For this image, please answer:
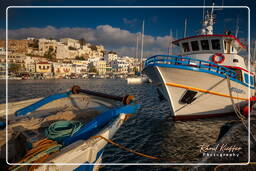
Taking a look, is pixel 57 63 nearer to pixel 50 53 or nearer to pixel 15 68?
pixel 15 68

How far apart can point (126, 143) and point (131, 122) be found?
10.1 feet

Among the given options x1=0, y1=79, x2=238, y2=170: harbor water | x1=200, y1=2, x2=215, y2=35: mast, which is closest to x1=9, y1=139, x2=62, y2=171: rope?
x1=0, y1=79, x2=238, y2=170: harbor water

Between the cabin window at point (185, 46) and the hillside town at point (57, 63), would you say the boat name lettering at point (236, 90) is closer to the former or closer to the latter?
the cabin window at point (185, 46)

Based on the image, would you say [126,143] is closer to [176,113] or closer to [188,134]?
[188,134]

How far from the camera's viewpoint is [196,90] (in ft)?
28.5

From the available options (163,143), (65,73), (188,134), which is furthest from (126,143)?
(65,73)

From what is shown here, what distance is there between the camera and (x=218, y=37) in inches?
428

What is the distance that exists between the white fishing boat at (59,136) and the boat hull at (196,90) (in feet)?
12.2

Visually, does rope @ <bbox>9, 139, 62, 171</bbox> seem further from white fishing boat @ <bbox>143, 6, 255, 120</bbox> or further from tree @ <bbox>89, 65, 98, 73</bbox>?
tree @ <bbox>89, 65, 98, 73</bbox>

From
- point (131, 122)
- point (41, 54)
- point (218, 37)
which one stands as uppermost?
point (41, 54)

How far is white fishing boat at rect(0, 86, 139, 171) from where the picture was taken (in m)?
2.67

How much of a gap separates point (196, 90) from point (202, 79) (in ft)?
2.50

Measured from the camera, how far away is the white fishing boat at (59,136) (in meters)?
2.67

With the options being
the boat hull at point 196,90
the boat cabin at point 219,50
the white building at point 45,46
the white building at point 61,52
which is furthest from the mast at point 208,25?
the white building at point 45,46
